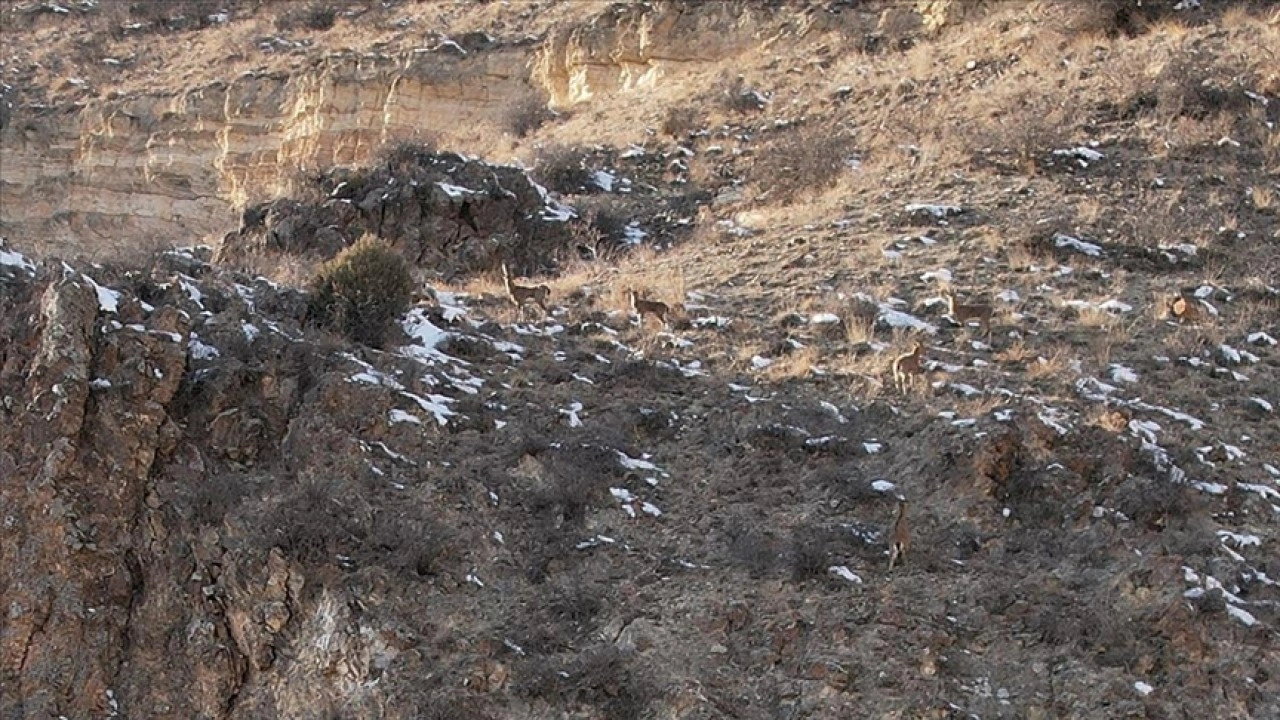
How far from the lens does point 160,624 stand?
10.6 m

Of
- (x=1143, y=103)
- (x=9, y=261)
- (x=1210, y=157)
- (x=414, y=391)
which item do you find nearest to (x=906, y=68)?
(x=1143, y=103)

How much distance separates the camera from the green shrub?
1380cm

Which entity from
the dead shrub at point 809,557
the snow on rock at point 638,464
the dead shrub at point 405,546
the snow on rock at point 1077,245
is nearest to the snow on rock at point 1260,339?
the snow on rock at point 1077,245

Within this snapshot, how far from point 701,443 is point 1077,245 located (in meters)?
6.00

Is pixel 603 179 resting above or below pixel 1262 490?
below

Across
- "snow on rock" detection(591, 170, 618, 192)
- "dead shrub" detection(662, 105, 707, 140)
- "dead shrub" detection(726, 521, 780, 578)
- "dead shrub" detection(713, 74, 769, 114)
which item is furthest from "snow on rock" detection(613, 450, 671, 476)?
"dead shrub" detection(713, 74, 769, 114)

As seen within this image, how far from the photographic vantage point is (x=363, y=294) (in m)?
14.0

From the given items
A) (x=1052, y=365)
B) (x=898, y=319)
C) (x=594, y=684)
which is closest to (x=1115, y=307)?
(x=1052, y=365)

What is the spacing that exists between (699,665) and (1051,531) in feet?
9.94

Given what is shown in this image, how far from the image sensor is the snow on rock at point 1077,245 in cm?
1634

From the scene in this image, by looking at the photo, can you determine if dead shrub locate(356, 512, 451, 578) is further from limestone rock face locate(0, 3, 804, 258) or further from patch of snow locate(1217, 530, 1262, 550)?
limestone rock face locate(0, 3, 804, 258)

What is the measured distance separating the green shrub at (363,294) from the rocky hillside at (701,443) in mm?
182

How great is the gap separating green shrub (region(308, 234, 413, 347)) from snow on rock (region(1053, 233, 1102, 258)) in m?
7.04

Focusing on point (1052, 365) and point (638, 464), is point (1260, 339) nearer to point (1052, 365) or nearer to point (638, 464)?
point (1052, 365)
